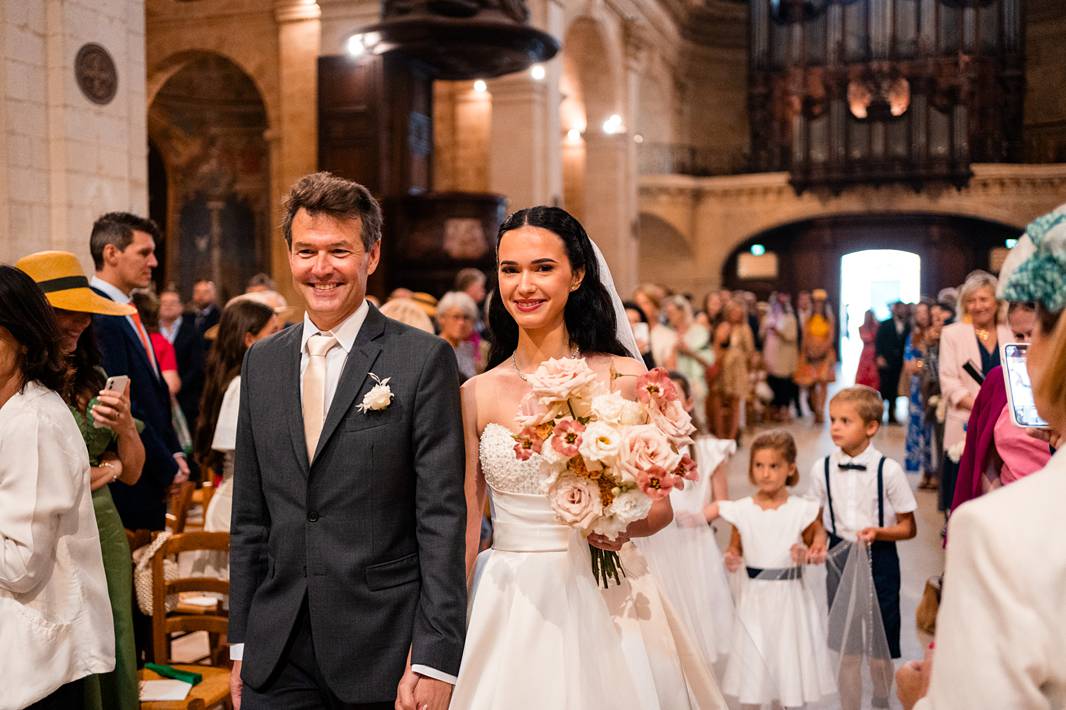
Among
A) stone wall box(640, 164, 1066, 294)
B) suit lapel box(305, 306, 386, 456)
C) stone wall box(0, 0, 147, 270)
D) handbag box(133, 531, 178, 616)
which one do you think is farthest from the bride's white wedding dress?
stone wall box(640, 164, 1066, 294)

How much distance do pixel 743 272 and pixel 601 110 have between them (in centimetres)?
831

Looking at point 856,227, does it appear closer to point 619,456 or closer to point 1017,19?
point 1017,19

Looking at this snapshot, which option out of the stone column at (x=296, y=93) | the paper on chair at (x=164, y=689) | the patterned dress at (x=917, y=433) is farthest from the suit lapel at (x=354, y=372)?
the stone column at (x=296, y=93)

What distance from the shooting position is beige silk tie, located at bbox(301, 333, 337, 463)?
248 centimetres

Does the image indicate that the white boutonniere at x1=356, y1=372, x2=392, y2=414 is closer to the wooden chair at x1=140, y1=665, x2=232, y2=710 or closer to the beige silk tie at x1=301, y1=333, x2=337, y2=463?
the beige silk tie at x1=301, y1=333, x2=337, y2=463

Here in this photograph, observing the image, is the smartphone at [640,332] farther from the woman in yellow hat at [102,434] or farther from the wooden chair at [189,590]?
the woman in yellow hat at [102,434]

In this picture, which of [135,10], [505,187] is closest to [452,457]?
[135,10]

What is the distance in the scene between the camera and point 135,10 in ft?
27.6

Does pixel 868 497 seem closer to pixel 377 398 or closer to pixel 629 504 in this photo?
pixel 629 504

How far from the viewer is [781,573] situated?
4.50 m

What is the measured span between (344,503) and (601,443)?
1.91ft

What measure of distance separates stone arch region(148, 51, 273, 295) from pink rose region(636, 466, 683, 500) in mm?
15390

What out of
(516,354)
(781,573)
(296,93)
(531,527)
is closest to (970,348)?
(781,573)

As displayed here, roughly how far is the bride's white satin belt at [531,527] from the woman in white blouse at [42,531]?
1091 millimetres
